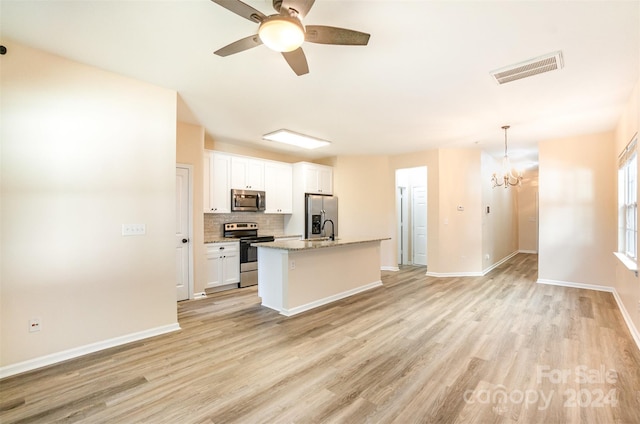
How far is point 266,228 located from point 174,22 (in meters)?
4.56

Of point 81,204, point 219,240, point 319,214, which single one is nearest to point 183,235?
point 219,240

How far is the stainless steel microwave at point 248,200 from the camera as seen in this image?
5.39m

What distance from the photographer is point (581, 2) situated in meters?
1.91

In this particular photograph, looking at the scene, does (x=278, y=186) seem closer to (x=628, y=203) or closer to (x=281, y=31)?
(x=281, y=31)

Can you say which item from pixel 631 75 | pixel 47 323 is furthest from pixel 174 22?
pixel 631 75

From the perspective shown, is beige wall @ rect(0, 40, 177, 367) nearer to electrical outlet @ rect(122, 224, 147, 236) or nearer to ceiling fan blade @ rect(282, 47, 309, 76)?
electrical outlet @ rect(122, 224, 147, 236)

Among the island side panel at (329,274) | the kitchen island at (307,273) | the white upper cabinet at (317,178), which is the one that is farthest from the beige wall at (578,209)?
the white upper cabinet at (317,178)

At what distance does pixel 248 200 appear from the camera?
5.59 m

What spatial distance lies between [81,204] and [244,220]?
3.29 m

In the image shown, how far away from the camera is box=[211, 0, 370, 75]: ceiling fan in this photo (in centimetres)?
173

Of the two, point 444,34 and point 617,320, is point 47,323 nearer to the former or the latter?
point 444,34

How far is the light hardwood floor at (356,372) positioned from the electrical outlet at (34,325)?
0.35m

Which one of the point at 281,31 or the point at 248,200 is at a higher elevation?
the point at 281,31

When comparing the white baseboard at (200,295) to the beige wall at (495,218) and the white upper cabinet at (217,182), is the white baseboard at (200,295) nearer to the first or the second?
the white upper cabinet at (217,182)
